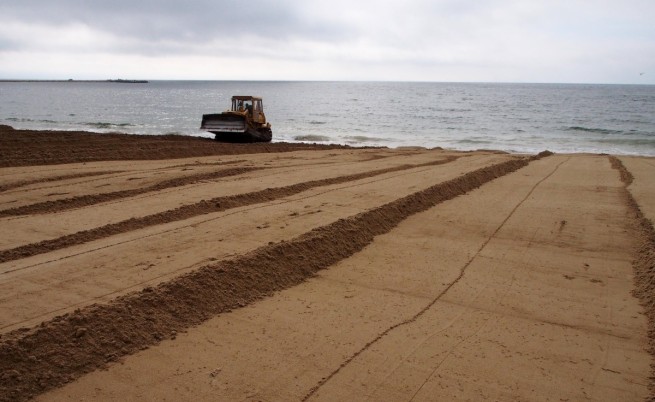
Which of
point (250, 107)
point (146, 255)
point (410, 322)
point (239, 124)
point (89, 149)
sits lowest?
point (410, 322)

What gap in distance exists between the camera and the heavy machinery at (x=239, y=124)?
22.5 meters

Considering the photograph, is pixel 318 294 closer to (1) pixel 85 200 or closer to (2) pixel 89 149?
(1) pixel 85 200

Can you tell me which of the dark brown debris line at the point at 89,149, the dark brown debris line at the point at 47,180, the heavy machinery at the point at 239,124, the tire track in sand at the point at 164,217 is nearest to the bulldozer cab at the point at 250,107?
the heavy machinery at the point at 239,124

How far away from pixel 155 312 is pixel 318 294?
1.76 metres

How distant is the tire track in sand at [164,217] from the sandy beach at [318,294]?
0.04 metres

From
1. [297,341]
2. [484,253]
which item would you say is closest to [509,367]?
[297,341]

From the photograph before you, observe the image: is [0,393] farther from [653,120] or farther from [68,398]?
[653,120]

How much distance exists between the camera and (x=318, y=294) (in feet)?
18.7

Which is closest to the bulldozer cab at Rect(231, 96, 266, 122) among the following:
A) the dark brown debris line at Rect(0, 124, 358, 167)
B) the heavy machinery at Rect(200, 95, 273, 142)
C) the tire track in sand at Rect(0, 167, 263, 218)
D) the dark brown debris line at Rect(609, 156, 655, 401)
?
the heavy machinery at Rect(200, 95, 273, 142)

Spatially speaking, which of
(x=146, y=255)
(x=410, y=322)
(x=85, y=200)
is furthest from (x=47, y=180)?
(x=410, y=322)

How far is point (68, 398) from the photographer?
361 centimetres

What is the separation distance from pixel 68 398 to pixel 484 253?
216 inches

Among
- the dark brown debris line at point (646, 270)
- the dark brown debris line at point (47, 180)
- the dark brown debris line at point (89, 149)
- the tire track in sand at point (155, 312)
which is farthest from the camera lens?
the dark brown debris line at point (89, 149)

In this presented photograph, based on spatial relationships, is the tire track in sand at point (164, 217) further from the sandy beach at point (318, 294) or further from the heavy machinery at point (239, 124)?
the heavy machinery at point (239, 124)
